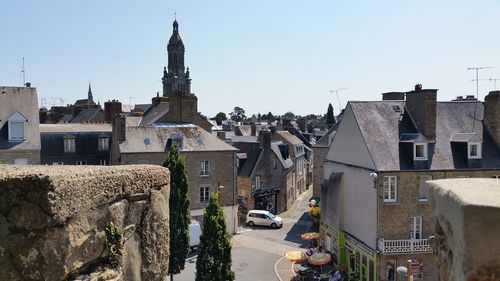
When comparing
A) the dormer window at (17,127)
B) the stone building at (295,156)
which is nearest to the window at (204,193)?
the dormer window at (17,127)

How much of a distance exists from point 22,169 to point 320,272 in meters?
23.5

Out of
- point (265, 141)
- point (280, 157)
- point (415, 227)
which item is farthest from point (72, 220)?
point (280, 157)

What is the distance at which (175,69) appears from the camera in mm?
105500

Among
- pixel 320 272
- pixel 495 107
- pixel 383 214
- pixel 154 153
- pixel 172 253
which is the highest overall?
pixel 495 107

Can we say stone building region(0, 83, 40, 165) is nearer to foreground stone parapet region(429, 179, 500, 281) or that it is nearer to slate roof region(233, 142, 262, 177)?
slate roof region(233, 142, 262, 177)

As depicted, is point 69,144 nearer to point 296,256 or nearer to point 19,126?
point 19,126

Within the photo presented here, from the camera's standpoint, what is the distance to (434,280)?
22.3 metres

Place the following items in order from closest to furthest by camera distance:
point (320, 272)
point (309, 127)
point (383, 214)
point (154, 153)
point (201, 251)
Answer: point (201, 251) < point (383, 214) < point (320, 272) < point (154, 153) < point (309, 127)

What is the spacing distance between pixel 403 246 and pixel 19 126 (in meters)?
22.1

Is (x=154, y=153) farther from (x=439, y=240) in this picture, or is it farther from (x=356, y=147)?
(x=439, y=240)

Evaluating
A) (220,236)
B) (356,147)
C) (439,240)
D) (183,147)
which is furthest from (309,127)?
(439,240)

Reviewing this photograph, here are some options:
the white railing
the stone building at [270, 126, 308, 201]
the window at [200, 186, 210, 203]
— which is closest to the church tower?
the stone building at [270, 126, 308, 201]

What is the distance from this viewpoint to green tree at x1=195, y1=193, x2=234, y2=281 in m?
20.1

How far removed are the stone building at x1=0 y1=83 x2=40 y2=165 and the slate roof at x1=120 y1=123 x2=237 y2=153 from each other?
5.18 metres
